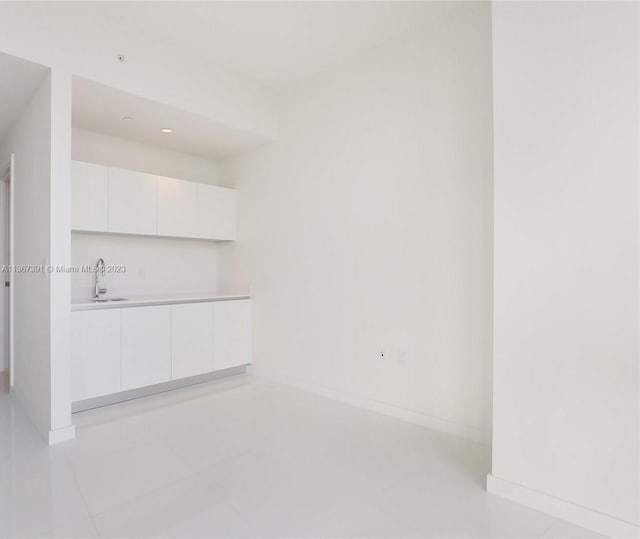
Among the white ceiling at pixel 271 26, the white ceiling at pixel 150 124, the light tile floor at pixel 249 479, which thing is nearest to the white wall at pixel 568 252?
the light tile floor at pixel 249 479

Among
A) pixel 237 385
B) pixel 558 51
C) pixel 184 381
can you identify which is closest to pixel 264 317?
pixel 237 385

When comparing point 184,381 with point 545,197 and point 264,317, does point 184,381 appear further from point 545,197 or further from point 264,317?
point 545,197

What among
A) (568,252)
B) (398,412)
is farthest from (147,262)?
(568,252)

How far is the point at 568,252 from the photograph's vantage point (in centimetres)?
165

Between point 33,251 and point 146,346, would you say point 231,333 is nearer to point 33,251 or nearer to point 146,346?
point 146,346

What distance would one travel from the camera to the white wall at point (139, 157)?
3.60 m

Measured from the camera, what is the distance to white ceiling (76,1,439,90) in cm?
252

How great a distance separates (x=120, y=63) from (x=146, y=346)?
7.18 feet

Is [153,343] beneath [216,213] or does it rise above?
beneath

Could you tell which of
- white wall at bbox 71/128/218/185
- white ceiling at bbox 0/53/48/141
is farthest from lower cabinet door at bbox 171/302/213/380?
white ceiling at bbox 0/53/48/141

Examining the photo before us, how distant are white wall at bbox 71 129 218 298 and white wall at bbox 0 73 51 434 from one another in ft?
1.49

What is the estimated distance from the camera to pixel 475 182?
2.46 metres

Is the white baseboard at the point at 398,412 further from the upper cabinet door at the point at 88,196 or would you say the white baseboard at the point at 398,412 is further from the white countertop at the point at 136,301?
the upper cabinet door at the point at 88,196

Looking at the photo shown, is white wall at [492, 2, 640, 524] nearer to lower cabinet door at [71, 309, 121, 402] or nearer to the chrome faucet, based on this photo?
lower cabinet door at [71, 309, 121, 402]
